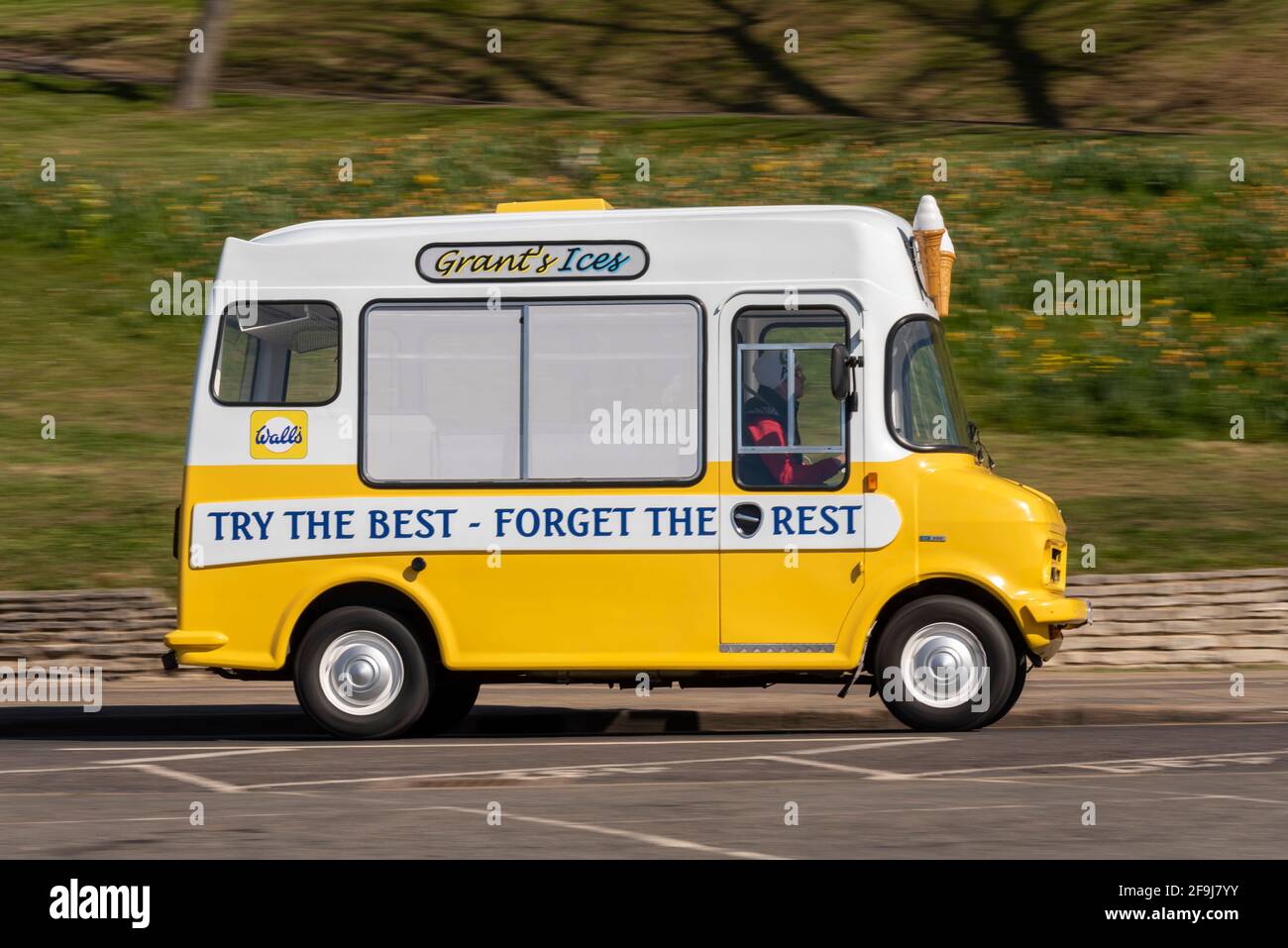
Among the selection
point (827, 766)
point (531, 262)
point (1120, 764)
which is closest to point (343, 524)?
point (531, 262)

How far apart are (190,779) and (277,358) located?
2.85 m

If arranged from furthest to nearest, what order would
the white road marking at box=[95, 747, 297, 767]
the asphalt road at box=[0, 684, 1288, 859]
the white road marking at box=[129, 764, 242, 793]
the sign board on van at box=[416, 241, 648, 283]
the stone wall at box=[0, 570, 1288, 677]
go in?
the stone wall at box=[0, 570, 1288, 677] → the sign board on van at box=[416, 241, 648, 283] → the white road marking at box=[95, 747, 297, 767] → the white road marking at box=[129, 764, 242, 793] → the asphalt road at box=[0, 684, 1288, 859]

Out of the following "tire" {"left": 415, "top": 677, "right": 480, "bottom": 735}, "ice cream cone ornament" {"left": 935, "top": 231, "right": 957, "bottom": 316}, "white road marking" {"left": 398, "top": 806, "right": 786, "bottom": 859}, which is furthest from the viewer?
"tire" {"left": 415, "top": 677, "right": 480, "bottom": 735}

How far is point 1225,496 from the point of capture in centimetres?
1791

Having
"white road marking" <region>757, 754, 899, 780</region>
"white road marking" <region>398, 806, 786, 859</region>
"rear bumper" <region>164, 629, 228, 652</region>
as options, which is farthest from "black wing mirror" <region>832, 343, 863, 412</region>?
"rear bumper" <region>164, 629, 228, 652</region>

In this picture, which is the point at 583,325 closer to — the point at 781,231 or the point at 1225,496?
the point at 781,231

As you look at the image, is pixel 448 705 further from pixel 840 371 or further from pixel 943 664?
pixel 840 371

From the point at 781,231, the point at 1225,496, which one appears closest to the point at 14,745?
the point at 781,231

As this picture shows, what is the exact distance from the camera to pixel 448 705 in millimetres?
12773

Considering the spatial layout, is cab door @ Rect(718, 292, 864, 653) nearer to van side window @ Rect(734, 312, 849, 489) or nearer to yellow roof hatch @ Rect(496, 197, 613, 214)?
van side window @ Rect(734, 312, 849, 489)

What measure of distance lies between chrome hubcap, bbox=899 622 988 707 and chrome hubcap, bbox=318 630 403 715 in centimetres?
293

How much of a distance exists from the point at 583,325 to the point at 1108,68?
25.4 metres

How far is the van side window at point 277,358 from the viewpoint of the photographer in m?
12.0

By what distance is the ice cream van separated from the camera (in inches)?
456
